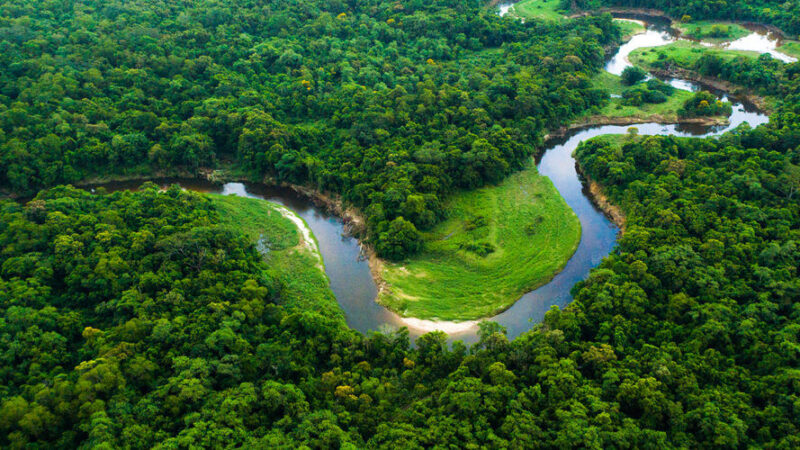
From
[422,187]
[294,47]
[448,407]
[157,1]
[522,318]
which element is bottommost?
[522,318]

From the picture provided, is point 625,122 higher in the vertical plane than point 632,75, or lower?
lower

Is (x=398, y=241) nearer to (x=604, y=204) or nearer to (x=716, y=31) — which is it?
(x=604, y=204)

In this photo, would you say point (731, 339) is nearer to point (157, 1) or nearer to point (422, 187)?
point (422, 187)

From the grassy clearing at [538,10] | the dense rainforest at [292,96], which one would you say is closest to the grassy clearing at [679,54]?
the dense rainforest at [292,96]

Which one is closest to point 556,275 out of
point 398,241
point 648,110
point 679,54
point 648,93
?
point 398,241

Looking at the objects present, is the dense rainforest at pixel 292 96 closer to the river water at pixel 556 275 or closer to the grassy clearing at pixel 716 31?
the river water at pixel 556 275

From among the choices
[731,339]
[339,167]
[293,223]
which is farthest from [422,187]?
[731,339]

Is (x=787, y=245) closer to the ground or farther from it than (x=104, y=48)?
closer to the ground
